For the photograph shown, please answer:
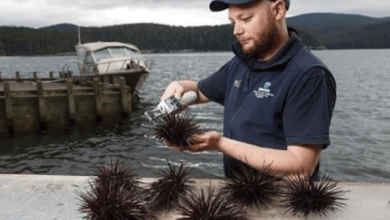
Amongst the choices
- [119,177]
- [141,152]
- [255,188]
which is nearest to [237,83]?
[255,188]

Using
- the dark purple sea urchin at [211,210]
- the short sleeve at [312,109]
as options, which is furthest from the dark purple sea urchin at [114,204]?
the short sleeve at [312,109]

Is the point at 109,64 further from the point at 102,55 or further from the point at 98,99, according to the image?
the point at 98,99

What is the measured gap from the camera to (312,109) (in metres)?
2.47

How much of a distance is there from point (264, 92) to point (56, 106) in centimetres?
1811

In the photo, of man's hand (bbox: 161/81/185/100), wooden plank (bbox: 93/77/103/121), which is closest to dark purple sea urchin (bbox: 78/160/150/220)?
man's hand (bbox: 161/81/185/100)

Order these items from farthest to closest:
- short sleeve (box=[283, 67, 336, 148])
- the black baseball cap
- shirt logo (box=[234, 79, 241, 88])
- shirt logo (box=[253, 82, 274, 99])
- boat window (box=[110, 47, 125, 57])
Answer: boat window (box=[110, 47, 125, 57])
shirt logo (box=[234, 79, 241, 88])
shirt logo (box=[253, 82, 274, 99])
the black baseball cap
short sleeve (box=[283, 67, 336, 148])

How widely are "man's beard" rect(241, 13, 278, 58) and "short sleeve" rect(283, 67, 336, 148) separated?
0.37 metres

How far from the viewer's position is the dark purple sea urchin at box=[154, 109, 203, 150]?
2.61 metres

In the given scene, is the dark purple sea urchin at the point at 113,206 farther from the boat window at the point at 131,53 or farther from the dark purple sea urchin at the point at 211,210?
the boat window at the point at 131,53

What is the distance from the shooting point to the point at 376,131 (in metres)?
20.0

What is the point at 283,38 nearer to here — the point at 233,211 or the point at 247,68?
the point at 247,68

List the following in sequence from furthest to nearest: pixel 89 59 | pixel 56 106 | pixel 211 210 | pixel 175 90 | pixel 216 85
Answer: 1. pixel 89 59
2. pixel 56 106
3. pixel 216 85
4. pixel 175 90
5. pixel 211 210

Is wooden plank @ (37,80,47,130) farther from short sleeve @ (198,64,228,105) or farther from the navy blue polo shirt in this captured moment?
the navy blue polo shirt

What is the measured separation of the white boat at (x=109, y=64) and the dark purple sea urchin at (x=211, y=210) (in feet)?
81.0
